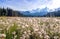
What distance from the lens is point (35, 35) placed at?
14.6 ft

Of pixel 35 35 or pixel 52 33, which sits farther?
pixel 52 33

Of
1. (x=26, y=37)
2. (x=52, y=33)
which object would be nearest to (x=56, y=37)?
(x=52, y=33)

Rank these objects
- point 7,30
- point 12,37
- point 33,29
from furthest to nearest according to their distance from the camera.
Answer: point 33,29 → point 7,30 → point 12,37

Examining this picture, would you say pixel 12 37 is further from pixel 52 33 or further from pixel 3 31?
pixel 52 33

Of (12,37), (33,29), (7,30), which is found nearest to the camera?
(12,37)

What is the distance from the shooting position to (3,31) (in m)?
4.30

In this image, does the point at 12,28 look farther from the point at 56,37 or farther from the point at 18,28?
the point at 56,37

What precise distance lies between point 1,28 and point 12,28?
0.76 feet

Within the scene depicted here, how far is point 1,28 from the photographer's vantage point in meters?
4.50

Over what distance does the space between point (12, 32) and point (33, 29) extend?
0.58 meters

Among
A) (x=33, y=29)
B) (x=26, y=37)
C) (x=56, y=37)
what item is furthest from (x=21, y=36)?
(x=56, y=37)

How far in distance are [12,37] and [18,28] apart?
1.86 feet

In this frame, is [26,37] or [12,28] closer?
[26,37]

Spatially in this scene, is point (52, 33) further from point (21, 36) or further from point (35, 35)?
point (21, 36)
